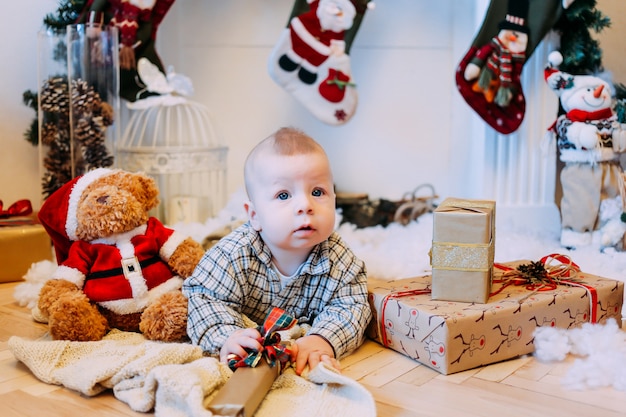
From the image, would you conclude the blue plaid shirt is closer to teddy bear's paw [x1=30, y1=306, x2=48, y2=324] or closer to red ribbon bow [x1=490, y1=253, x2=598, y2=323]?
red ribbon bow [x1=490, y1=253, x2=598, y2=323]

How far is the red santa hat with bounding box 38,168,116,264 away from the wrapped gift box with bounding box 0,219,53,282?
46 cm

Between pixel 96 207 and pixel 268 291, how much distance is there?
387mm

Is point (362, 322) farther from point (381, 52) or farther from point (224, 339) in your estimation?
point (381, 52)

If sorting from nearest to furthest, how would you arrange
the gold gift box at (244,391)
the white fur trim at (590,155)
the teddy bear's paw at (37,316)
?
the gold gift box at (244,391) < the teddy bear's paw at (37,316) < the white fur trim at (590,155)

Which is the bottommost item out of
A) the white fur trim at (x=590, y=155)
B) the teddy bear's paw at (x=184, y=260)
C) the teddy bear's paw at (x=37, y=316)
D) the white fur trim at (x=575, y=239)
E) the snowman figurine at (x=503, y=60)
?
the teddy bear's paw at (x=37, y=316)

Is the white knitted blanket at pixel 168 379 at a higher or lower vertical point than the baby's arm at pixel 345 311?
lower

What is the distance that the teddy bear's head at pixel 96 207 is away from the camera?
4.54 feet

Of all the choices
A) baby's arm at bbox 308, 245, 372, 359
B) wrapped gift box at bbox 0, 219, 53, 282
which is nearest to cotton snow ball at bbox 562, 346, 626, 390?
baby's arm at bbox 308, 245, 372, 359

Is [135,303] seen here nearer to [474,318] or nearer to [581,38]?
[474,318]

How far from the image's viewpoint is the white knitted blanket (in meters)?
1.02

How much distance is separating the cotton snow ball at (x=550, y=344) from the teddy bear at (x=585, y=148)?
34.6 inches

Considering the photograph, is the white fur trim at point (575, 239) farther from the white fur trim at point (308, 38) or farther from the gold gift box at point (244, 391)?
the gold gift box at point (244, 391)

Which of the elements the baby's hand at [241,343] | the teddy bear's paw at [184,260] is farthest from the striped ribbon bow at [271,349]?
the teddy bear's paw at [184,260]

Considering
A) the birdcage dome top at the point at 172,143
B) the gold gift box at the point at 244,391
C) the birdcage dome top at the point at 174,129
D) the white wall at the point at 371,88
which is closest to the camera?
the gold gift box at the point at 244,391
